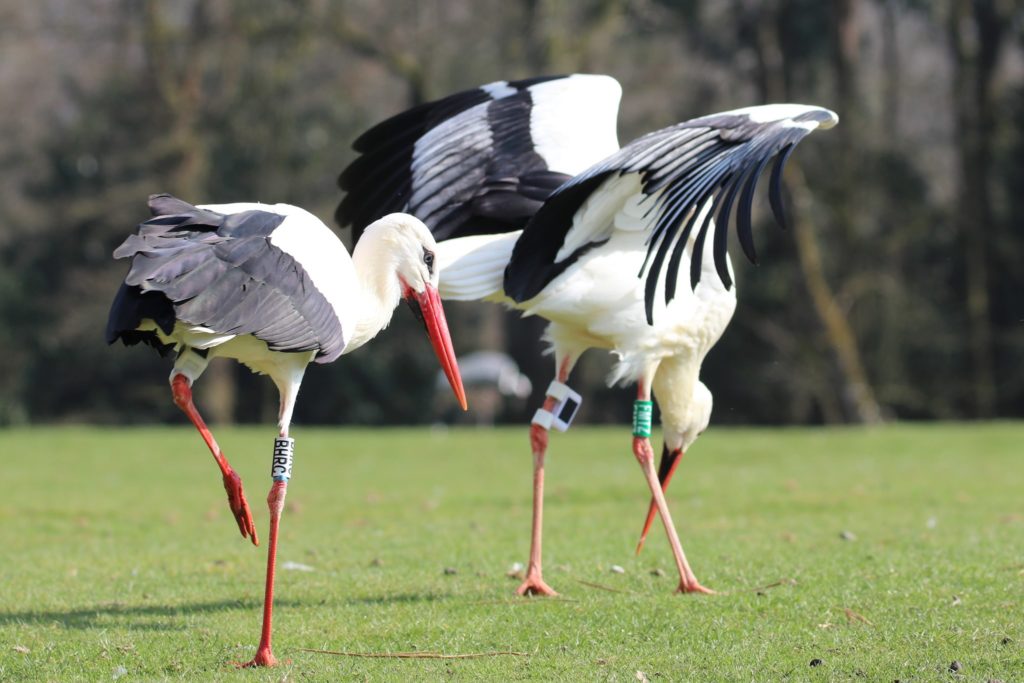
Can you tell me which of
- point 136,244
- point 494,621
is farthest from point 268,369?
point 494,621

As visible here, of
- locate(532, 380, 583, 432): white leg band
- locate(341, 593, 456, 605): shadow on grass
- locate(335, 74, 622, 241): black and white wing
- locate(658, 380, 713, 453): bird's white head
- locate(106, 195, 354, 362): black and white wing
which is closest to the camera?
locate(106, 195, 354, 362): black and white wing

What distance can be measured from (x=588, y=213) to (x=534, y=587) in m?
1.88

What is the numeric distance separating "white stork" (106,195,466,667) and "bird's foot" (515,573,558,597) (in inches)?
44.8

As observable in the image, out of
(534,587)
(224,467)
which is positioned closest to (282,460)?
(224,467)

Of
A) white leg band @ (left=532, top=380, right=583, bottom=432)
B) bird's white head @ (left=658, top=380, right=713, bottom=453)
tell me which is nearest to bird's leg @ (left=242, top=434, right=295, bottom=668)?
white leg band @ (left=532, top=380, right=583, bottom=432)

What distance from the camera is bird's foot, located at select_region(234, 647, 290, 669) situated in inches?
220

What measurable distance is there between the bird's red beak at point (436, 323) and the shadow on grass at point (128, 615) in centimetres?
136

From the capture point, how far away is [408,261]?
6.61 meters

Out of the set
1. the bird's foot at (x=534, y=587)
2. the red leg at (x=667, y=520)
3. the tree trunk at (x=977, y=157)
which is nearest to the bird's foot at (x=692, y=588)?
the red leg at (x=667, y=520)

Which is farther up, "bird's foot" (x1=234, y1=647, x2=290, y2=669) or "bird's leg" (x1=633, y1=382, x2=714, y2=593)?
"bird's leg" (x1=633, y1=382, x2=714, y2=593)

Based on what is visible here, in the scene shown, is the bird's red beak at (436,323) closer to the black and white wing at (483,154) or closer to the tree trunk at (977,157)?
the black and white wing at (483,154)

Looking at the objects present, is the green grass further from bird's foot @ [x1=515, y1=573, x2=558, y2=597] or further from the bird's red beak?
the bird's red beak

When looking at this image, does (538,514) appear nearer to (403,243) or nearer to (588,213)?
(588,213)

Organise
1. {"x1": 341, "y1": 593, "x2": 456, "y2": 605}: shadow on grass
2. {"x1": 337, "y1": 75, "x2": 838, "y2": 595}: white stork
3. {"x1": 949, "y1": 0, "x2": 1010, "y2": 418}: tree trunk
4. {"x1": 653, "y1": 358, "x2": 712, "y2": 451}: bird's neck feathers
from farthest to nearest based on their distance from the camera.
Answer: {"x1": 949, "y1": 0, "x2": 1010, "y2": 418}: tree trunk < {"x1": 653, "y1": 358, "x2": 712, "y2": 451}: bird's neck feathers < {"x1": 341, "y1": 593, "x2": 456, "y2": 605}: shadow on grass < {"x1": 337, "y1": 75, "x2": 838, "y2": 595}: white stork
